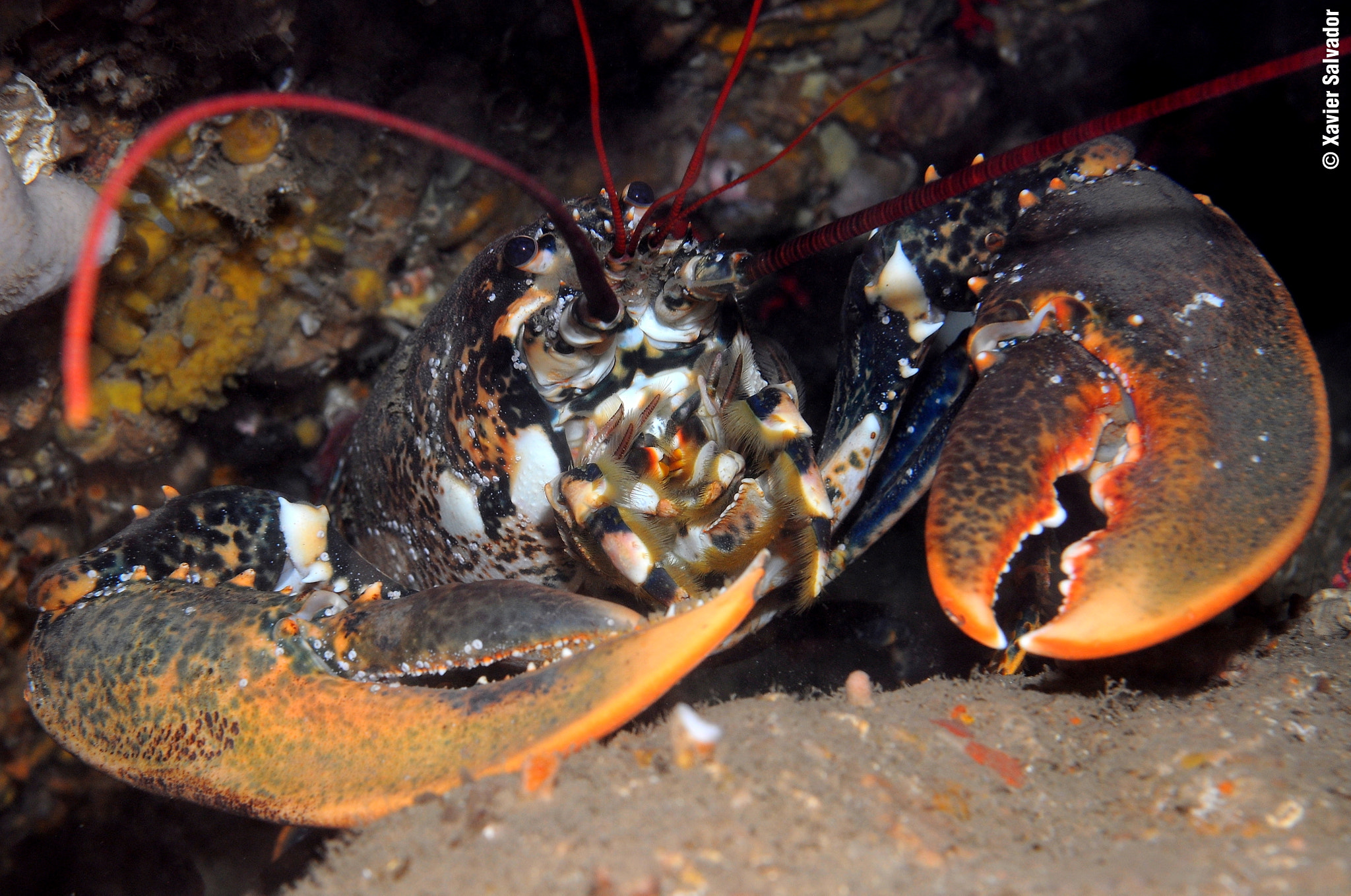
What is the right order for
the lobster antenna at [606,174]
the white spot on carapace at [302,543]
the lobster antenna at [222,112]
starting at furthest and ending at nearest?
the white spot on carapace at [302,543] < the lobster antenna at [606,174] < the lobster antenna at [222,112]

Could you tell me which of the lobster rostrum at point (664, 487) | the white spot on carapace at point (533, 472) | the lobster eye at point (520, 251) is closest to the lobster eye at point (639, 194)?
the lobster rostrum at point (664, 487)

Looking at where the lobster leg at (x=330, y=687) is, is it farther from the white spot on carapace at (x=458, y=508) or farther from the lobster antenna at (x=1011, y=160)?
the lobster antenna at (x=1011, y=160)

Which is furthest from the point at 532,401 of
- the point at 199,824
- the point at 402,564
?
the point at 199,824

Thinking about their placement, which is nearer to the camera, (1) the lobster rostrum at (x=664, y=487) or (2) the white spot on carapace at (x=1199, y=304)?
(1) the lobster rostrum at (x=664, y=487)

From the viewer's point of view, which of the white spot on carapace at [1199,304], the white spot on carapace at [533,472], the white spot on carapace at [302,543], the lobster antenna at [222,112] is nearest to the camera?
the lobster antenna at [222,112]

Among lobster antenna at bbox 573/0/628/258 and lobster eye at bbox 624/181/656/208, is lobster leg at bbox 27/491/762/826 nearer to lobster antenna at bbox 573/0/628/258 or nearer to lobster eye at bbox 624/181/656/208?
lobster antenna at bbox 573/0/628/258

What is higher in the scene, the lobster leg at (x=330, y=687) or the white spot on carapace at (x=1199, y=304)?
the white spot on carapace at (x=1199, y=304)

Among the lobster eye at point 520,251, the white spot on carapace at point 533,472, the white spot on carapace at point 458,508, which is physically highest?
the lobster eye at point 520,251
